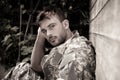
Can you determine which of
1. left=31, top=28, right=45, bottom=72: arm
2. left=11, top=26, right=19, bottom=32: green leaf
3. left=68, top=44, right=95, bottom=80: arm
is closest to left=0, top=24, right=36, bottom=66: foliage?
left=11, top=26, right=19, bottom=32: green leaf

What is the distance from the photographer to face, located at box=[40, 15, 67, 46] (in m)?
2.49

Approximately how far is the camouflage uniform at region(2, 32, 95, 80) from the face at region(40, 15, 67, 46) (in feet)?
0.44

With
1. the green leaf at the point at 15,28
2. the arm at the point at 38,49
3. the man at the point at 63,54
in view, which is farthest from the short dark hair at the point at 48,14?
the green leaf at the point at 15,28

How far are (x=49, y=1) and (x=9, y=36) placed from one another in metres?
0.76

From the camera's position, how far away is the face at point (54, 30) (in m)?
2.49

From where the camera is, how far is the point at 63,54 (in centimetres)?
218

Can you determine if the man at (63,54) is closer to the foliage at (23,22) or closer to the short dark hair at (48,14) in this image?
the short dark hair at (48,14)

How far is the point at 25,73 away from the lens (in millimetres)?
2883

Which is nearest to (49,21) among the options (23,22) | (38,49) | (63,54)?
(63,54)

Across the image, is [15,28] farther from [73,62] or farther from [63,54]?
[73,62]

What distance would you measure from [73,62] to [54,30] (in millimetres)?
664

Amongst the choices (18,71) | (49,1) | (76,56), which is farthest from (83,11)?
(76,56)

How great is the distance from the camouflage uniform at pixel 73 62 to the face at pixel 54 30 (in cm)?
14

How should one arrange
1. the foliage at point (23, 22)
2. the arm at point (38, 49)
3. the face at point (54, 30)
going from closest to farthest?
the face at point (54, 30) < the arm at point (38, 49) < the foliage at point (23, 22)
